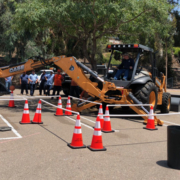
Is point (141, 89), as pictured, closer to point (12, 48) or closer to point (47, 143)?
point (47, 143)

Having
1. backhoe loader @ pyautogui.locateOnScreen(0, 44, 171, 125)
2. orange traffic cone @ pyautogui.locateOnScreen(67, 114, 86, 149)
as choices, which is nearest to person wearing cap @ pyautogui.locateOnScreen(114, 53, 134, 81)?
backhoe loader @ pyautogui.locateOnScreen(0, 44, 171, 125)

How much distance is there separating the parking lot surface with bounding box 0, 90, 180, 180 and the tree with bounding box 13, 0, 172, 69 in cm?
511

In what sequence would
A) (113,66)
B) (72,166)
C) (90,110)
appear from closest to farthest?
(72,166) < (113,66) < (90,110)

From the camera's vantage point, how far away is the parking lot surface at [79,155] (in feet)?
15.6

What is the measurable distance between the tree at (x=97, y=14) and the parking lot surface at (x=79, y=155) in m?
5.11

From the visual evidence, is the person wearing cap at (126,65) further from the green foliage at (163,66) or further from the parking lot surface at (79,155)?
the green foliage at (163,66)

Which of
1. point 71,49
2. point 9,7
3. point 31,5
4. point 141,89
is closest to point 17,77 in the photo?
point 9,7

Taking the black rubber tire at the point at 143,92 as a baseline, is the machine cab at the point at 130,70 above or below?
above

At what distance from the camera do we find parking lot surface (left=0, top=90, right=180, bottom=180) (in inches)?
187

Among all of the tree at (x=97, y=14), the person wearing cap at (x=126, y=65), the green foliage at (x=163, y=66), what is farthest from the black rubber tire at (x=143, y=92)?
the green foliage at (x=163, y=66)

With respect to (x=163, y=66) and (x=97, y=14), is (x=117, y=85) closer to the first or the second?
(x=97, y=14)

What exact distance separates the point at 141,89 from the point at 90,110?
3.19 meters

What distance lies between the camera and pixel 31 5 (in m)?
11.9

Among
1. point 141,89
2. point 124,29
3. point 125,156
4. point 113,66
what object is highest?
point 124,29
